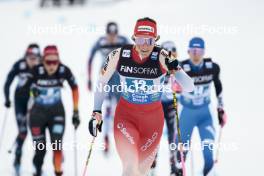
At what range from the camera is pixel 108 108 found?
10656mm

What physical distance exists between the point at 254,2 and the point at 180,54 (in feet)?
16.1

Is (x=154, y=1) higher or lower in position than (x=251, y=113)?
higher

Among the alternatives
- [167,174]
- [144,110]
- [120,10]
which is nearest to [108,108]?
[167,174]

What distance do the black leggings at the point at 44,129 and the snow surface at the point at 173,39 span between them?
559 millimetres

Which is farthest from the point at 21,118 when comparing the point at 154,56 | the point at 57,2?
the point at 57,2

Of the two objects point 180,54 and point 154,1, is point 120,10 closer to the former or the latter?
point 154,1

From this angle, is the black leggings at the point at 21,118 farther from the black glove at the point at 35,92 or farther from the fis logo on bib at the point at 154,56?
the fis logo on bib at the point at 154,56

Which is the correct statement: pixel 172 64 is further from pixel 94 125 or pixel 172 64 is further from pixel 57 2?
pixel 57 2

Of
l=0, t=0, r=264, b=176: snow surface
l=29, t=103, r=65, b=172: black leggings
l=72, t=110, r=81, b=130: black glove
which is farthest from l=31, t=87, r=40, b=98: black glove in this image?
l=0, t=0, r=264, b=176: snow surface

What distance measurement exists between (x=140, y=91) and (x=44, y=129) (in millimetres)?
2104

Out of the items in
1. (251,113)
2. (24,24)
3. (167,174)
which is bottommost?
(167,174)

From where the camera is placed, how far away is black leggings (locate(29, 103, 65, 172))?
8.20 m

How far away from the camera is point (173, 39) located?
15.8m

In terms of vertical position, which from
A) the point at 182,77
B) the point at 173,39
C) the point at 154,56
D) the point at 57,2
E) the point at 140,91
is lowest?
the point at 140,91
